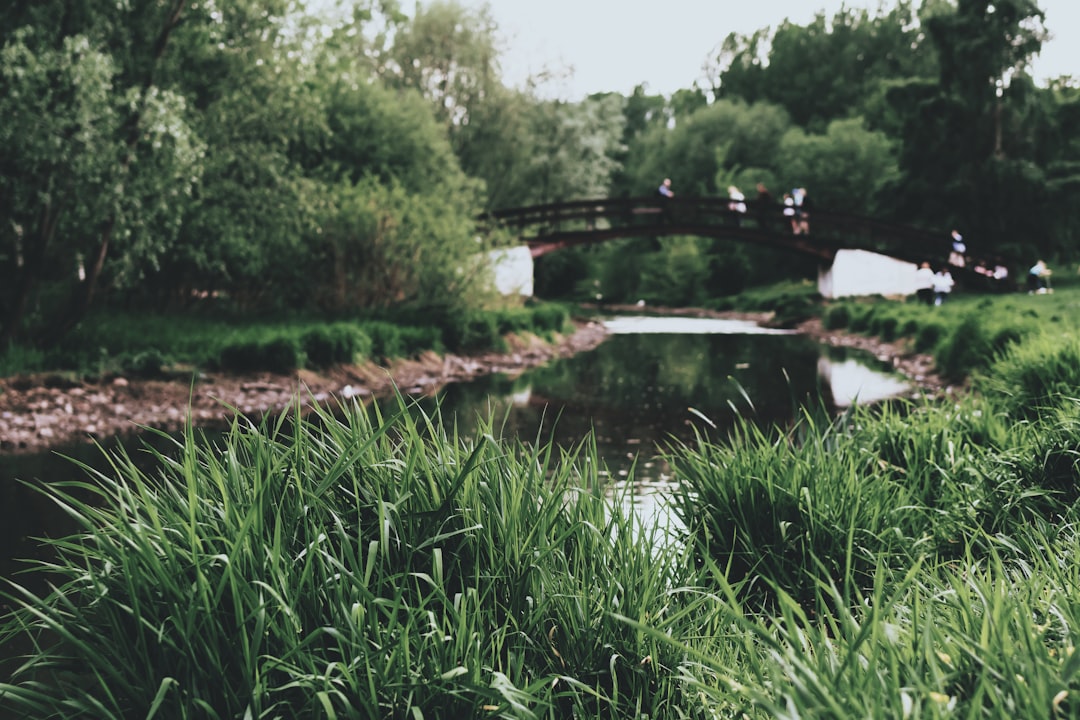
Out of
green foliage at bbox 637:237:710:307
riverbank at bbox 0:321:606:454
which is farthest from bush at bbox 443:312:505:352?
green foliage at bbox 637:237:710:307

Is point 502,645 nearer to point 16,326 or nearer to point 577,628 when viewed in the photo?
point 577,628

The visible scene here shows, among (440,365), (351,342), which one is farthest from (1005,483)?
(440,365)

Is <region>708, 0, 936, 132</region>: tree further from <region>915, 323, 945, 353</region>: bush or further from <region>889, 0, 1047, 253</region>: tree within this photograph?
<region>915, 323, 945, 353</region>: bush

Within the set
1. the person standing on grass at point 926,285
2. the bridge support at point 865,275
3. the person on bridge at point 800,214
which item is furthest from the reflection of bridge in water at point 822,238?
the person standing on grass at point 926,285

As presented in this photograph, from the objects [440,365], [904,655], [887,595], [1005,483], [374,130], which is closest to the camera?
[904,655]

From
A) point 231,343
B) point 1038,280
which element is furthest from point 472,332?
point 1038,280

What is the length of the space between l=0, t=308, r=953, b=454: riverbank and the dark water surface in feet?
1.90

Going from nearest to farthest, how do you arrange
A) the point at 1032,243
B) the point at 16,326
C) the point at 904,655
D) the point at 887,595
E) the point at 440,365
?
1. the point at 904,655
2. the point at 887,595
3. the point at 16,326
4. the point at 440,365
5. the point at 1032,243

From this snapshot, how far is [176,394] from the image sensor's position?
12.9m

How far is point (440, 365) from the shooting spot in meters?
18.8

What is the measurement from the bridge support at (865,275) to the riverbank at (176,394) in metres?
23.2

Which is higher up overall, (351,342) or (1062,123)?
(1062,123)

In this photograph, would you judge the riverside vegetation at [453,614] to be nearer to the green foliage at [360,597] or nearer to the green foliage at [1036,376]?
the green foliage at [360,597]

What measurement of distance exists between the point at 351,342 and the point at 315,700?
45.1ft
